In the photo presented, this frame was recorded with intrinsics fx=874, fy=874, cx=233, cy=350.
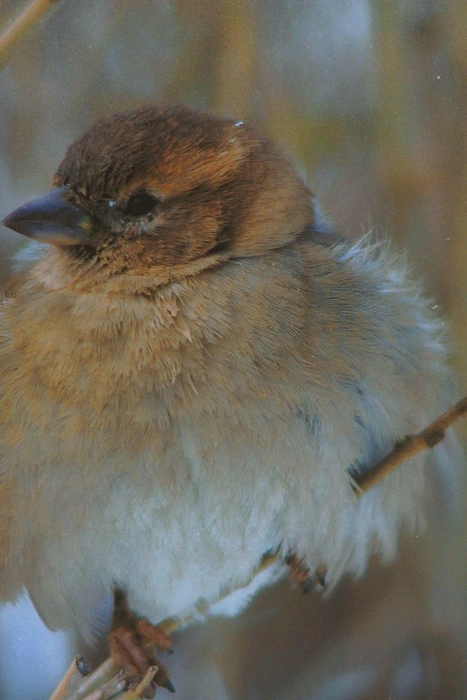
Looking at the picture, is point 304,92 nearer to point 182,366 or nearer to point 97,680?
point 182,366

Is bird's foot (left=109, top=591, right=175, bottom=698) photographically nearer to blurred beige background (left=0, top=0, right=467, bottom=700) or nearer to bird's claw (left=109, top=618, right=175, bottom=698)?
A: bird's claw (left=109, top=618, right=175, bottom=698)

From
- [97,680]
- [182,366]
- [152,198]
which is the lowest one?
[97,680]

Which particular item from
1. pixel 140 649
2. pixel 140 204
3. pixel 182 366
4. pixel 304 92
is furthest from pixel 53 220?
pixel 140 649

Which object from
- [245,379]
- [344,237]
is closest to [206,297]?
[245,379]

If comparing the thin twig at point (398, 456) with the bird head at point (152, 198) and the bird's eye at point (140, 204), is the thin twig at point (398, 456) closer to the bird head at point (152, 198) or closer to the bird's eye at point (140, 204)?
the bird head at point (152, 198)

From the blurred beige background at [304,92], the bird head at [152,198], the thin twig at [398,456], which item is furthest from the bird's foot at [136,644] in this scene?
the bird head at [152,198]

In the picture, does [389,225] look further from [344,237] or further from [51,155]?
[51,155]
